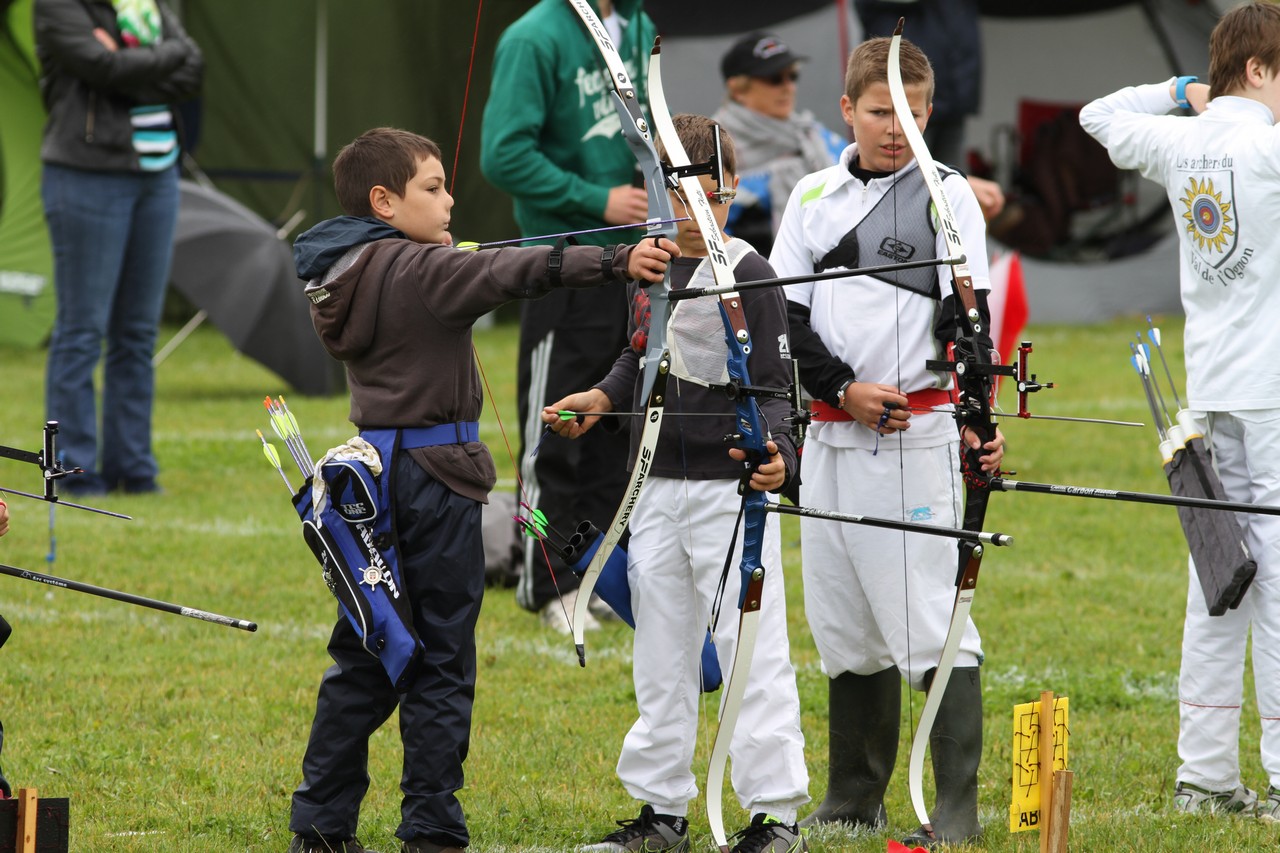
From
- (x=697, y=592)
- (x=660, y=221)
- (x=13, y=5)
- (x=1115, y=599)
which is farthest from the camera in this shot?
(x=13, y=5)

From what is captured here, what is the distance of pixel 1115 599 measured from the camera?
19.9ft

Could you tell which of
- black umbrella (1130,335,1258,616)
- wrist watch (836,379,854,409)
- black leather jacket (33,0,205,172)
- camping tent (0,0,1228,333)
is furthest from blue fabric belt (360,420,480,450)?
camping tent (0,0,1228,333)

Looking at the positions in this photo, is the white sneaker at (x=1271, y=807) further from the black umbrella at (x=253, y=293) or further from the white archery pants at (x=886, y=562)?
the black umbrella at (x=253, y=293)

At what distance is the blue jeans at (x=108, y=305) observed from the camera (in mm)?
7129

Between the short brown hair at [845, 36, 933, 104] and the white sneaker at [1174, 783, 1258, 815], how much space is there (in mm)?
1745

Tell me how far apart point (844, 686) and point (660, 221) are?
1.30m

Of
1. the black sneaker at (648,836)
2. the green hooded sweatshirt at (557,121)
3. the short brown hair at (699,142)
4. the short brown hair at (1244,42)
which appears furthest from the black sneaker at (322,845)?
the short brown hair at (1244,42)

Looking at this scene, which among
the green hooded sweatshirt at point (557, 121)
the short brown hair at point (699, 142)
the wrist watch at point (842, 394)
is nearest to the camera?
the short brown hair at point (699, 142)

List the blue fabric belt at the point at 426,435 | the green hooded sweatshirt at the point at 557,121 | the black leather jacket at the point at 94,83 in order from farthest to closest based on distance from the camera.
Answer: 1. the black leather jacket at the point at 94,83
2. the green hooded sweatshirt at the point at 557,121
3. the blue fabric belt at the point at 426,435

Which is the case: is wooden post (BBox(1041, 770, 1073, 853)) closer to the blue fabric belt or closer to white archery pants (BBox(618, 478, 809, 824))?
white archery pants (BBox(618, 478, 809, 824))

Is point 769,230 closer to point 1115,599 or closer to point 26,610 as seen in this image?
point 1115,599

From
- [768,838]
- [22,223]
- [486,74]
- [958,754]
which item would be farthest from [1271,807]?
[22,223]

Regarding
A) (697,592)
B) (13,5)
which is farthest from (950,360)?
(13,5)

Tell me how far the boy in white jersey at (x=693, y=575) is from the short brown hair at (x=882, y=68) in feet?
1.24
